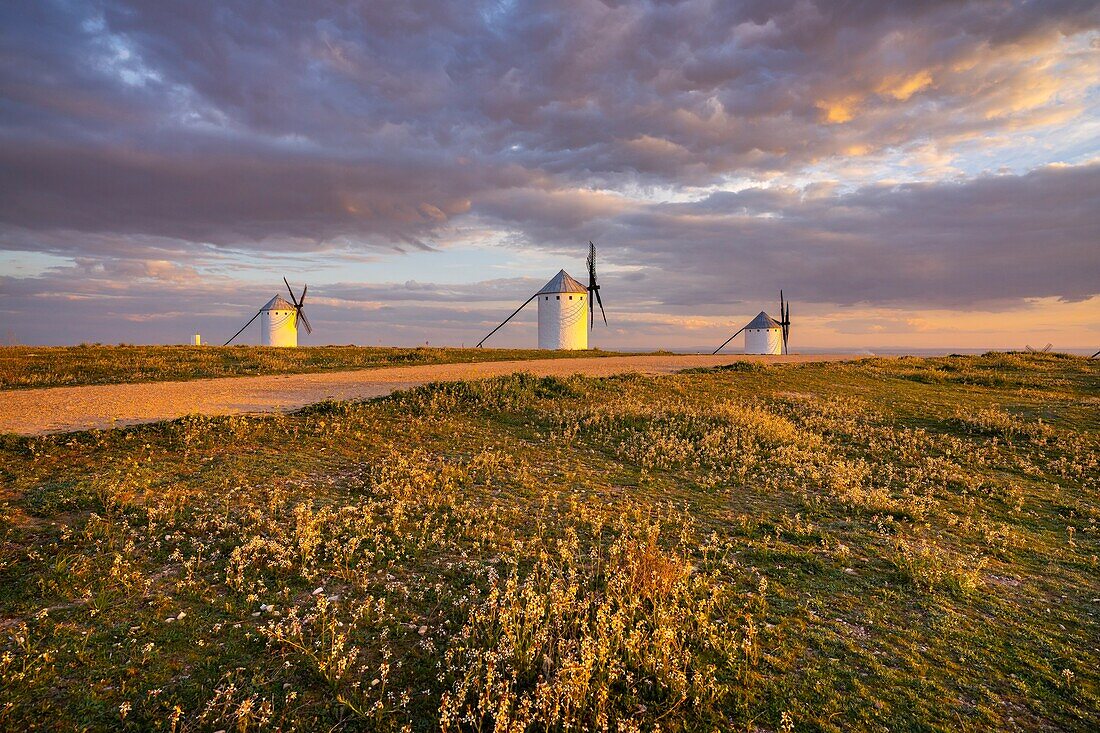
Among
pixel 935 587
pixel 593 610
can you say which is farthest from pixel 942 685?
pixel 593 610

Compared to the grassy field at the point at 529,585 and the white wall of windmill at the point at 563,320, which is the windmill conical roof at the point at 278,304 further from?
the grassy field at the point at 529,585

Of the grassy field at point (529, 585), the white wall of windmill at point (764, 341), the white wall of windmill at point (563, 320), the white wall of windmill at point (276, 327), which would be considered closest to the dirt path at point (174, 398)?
the grassy field at point (529, 585)

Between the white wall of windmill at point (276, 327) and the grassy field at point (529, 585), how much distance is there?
70.8 meters

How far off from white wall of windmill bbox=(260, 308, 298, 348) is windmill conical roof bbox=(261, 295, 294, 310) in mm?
401

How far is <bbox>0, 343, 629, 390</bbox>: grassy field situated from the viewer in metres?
22.5

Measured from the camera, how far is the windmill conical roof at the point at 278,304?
7950cm

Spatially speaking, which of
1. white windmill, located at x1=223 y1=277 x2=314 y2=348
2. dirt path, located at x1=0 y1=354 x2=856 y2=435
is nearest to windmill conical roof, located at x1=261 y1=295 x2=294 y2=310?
white windmill, located at x1=223 y1=277 x2=314 y2=348

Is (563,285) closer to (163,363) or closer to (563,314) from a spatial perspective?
(563,314)

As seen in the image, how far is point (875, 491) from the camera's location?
12.2m

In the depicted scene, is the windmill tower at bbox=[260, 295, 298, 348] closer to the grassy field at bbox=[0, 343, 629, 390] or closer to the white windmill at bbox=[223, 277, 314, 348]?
the white windmill at bbox=[223, 277, 314, 348]

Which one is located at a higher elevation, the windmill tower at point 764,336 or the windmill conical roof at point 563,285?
the windmill conical roof at point 563,285

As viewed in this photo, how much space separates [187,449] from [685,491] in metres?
11.5

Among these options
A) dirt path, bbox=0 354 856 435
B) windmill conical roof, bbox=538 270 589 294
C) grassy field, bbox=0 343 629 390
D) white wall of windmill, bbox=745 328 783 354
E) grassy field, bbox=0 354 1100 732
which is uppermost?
windmill conical roof, bbox=538 270 589 294

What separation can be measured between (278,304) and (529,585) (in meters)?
84.3
